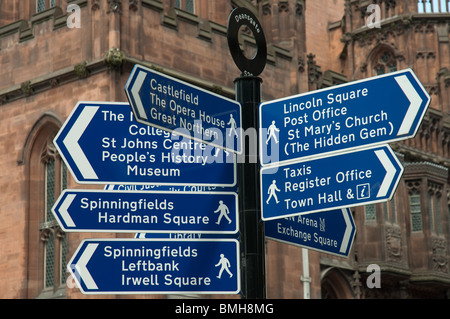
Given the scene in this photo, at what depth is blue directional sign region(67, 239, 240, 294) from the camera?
4.59m

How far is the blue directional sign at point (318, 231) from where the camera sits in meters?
4.93

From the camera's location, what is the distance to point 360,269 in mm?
25359

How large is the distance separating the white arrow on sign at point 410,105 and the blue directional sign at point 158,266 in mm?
1016

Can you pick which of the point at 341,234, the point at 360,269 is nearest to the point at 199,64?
the point at 360,269

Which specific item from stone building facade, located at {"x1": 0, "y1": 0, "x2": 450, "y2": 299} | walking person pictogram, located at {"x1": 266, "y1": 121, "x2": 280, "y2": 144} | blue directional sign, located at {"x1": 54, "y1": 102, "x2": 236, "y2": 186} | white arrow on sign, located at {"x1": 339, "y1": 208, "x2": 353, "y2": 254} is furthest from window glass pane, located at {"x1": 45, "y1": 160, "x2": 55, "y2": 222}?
walking person pictogram, located at {"x1": 266, "y1": 121, "x2": 280, "y2": 144}

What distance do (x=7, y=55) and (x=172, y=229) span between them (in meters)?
15.8

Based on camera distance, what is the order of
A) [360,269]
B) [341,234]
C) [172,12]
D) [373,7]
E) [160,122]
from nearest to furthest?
[160,122] < [341,234] < [172,12] < [360,269] < [373,7]

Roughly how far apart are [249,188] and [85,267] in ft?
2.98

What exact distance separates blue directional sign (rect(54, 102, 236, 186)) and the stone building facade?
1195 cm

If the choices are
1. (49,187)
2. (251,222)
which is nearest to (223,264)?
(251,222)

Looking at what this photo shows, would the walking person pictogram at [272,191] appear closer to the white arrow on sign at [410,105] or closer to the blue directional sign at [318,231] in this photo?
the blue directional sign at [318,231]

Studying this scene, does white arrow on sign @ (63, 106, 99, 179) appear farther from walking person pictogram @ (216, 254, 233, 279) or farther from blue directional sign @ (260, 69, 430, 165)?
blue directional sign @ (260, 69, 430, 165)

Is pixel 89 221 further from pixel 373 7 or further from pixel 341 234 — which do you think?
pixel 373 7

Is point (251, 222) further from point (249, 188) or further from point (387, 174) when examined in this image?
point (387, 174)
